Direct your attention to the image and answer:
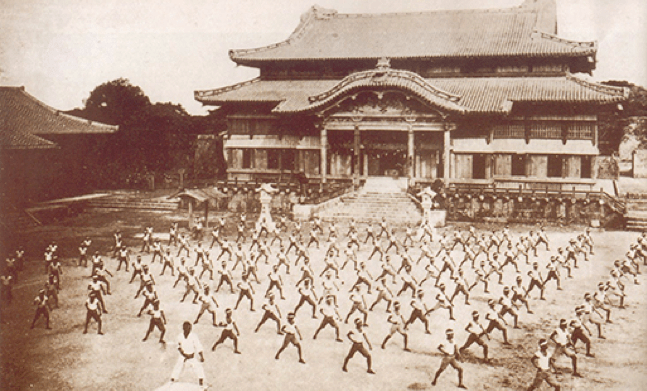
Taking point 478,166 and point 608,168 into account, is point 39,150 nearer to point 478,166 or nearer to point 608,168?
point 478,166

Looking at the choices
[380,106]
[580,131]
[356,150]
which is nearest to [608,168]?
[580,131]

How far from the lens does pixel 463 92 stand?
94.9ft

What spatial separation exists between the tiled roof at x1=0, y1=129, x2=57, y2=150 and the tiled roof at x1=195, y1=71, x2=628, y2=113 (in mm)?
8949

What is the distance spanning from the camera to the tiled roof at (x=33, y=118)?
89.8 ft

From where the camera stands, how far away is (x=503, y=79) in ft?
96.8

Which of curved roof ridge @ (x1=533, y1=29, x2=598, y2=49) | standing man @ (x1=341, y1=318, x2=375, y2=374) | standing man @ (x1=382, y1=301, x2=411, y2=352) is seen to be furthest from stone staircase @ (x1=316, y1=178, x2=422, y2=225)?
standing man @ (x1=341, y1=318, x2=375, y2=374)

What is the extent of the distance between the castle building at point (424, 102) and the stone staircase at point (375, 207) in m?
1.81

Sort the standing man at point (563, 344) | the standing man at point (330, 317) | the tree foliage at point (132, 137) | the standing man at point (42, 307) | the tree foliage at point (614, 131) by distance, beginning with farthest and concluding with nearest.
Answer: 1. the tree foliage at point (614, 131)
2. the tree foliage at point (132, 137)
3. the standing man at point (42, 307)
4. the standing man at point (330, 317)
5. the standing man at point (563, 344)

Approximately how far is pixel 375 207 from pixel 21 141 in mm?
17223

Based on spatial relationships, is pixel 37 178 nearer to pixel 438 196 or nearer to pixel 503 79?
pixel 438 196

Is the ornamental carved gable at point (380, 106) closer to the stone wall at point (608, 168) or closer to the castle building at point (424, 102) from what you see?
the castle building at point (424, 102)

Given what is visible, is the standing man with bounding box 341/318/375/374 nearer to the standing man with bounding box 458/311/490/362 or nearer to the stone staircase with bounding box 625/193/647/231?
the standing man with bounding box 458/311/490/362

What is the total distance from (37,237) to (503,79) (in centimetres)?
2442

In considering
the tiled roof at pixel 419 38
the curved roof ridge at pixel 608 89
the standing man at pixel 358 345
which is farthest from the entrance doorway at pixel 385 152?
the standing man at pixel 358 345
